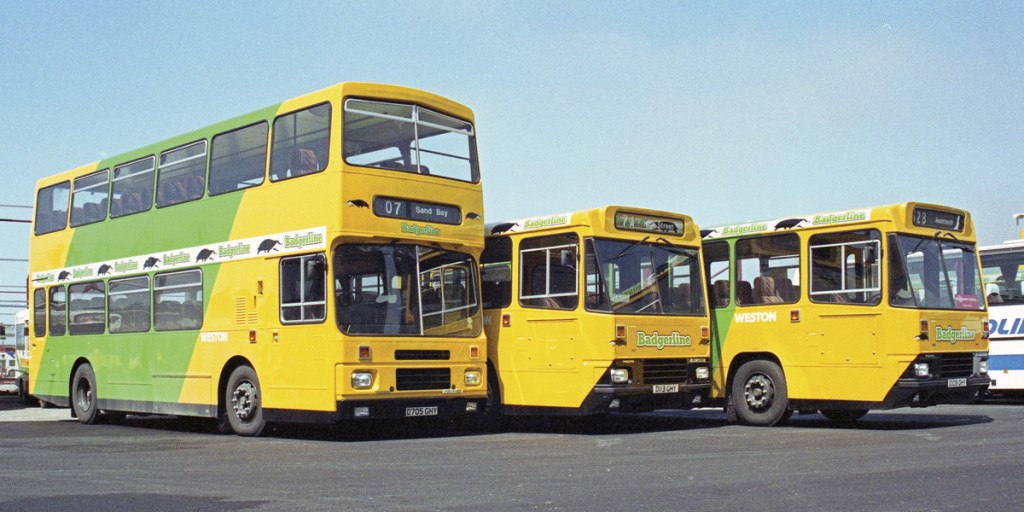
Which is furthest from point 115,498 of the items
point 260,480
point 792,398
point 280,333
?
point 792,398

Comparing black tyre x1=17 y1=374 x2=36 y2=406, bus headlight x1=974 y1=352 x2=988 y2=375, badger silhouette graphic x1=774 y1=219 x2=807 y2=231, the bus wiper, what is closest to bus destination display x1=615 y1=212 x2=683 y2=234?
the bus wiper

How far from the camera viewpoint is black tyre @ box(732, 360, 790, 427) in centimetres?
1700

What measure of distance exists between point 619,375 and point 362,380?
3392 mm

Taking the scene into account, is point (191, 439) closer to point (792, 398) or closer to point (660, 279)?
point (660, 279)

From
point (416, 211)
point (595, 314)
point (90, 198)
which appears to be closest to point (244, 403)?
point (416, 211)

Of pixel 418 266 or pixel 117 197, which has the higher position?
pixel 117 197

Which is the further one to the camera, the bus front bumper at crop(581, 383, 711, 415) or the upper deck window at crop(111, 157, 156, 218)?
the upper deck window at crop(111, 157, 156, 218)

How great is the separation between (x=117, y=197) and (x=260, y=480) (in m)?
10.2

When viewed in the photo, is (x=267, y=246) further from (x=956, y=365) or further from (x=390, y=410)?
(x=956, y=365)

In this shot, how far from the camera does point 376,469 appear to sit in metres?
11.3

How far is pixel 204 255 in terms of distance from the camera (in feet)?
56.0

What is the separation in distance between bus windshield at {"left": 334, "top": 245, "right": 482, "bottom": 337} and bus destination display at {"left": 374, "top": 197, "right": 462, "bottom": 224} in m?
0.40

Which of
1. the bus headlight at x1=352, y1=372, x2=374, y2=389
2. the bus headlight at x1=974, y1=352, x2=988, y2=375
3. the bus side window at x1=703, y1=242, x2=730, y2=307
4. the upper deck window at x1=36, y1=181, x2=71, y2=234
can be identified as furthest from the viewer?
the upper deck window at x1=36, y1=181, x2=71, y2=234

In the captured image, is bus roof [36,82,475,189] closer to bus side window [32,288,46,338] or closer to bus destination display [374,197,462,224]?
bus destination display [374,197,462,224]
